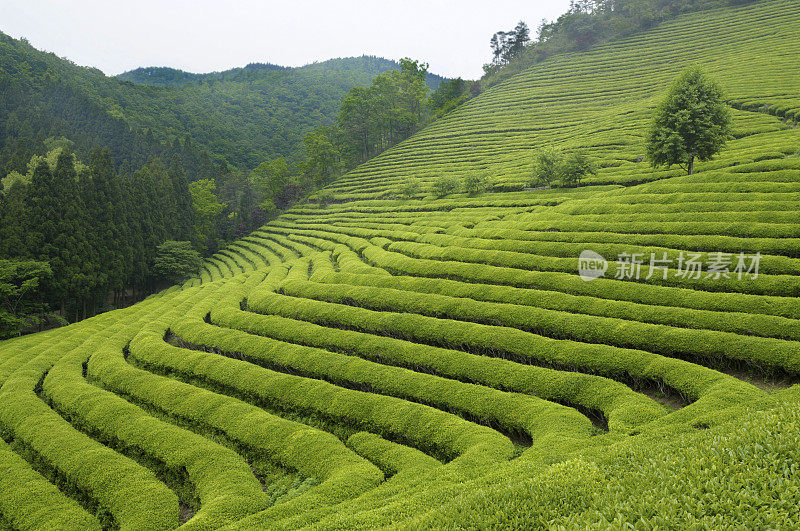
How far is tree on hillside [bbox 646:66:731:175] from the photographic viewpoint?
3491cm

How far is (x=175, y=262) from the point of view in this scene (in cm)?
5462

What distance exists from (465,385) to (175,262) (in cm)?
4835

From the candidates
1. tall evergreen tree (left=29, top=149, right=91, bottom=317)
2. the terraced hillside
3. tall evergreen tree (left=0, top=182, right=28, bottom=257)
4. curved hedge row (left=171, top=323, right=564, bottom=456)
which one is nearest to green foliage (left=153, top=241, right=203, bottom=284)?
tall evergreen tree (left=29, top=149, right=91, bottom=317)

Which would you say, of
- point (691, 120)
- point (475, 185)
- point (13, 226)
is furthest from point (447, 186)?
point (13, 226)

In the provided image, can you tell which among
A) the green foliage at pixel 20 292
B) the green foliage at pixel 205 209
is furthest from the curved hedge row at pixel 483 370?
the green foliage at pixel 205 209

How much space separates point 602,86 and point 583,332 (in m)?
83.6

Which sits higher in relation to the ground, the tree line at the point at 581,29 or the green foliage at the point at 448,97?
the tree line at the point at 581,29

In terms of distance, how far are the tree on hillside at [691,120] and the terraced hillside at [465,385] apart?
2.91 m

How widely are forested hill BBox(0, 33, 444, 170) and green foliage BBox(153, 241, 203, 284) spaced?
2343 cm

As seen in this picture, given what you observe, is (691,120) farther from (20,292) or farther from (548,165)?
(20,292)

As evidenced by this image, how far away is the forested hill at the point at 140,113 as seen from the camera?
284 feet

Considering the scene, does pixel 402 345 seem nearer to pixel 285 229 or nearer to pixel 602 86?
pixel 285 229

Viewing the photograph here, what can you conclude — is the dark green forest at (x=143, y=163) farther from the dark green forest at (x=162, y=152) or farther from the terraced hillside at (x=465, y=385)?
the terraced hillside at (x=465, y=385)

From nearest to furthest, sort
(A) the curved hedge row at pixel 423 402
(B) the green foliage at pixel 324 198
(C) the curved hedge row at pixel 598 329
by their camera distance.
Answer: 1. (A) the curved hedge row at pixel 423 402
2. (C) the curved hedge row at pixel 598 329
3. (B) the green foliage at pixel 324 198
